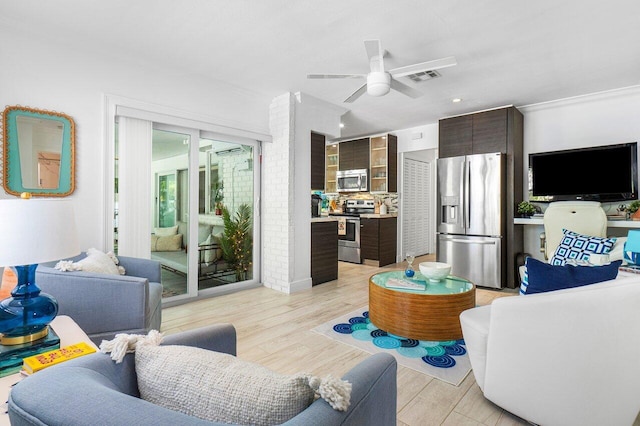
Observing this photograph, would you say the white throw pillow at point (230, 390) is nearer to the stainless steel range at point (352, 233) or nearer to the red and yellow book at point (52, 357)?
the red and yellow book at point (52, 357)

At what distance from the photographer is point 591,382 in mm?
1466

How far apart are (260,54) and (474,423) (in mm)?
3268

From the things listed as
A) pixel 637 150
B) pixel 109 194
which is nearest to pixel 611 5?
pixel 637 150

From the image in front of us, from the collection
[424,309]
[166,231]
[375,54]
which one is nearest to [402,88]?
[375,54]

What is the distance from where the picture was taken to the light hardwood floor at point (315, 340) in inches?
71.6

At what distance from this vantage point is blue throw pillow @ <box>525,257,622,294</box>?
1656 millimetres

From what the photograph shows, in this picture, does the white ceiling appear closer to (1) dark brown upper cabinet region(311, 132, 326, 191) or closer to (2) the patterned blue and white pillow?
(1) dark brown upper cabinet region(311, 132, 326, 191)

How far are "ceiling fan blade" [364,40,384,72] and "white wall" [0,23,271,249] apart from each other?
6.56 feet

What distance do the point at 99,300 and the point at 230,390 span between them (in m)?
1.73

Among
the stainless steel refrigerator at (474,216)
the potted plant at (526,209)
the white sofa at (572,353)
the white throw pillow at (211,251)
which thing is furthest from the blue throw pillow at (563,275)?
the white throw pillow at (211,251)

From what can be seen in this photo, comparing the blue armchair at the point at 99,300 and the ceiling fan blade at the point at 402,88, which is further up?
the ceiling fan blade at the point at 402,88

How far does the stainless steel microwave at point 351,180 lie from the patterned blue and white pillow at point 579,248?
12.5ft

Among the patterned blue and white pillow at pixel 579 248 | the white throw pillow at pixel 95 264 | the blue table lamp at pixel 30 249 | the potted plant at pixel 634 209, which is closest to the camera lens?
the blue table lamp at pixel 30 249

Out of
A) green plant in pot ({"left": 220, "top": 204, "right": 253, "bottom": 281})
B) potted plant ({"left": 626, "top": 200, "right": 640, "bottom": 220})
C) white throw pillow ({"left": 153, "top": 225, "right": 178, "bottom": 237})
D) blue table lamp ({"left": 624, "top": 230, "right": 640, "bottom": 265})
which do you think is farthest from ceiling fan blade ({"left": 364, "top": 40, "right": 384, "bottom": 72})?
potted plant ({"left": 626, "top": 200, "right": 640, "bottom": 220})
